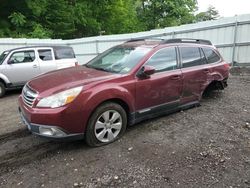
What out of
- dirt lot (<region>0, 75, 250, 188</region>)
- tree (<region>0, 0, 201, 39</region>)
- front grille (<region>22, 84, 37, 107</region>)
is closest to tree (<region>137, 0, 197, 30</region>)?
tree (<region>0, 0, 201, 39</region>)


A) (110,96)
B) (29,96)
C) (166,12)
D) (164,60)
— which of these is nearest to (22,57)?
(29,96)

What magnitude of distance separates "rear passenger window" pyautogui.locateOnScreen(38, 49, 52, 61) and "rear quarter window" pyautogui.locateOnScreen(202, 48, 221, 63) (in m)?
6.07

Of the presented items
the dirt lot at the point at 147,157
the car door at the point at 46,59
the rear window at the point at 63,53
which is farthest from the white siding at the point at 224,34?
the dirt lot at the point at 147,157

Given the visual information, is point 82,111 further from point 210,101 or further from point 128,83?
point 210,101

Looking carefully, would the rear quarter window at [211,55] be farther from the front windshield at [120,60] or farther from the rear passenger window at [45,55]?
the rear passenger window at [45,55]

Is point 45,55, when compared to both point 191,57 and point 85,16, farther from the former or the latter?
point 85,16

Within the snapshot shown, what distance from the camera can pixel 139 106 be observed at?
450 centimetres

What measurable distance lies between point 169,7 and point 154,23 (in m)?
2.66

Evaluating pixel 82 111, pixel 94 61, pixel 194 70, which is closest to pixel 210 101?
pixel 194 70

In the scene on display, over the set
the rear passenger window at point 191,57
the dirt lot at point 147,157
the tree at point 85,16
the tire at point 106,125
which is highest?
the tree at point 85,16

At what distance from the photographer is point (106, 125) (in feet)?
13.4

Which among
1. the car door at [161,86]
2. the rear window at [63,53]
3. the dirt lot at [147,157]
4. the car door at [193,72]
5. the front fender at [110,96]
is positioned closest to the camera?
the dirt lot at [147,157]

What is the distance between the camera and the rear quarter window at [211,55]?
5.87 meters

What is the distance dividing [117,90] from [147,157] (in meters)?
1.19
